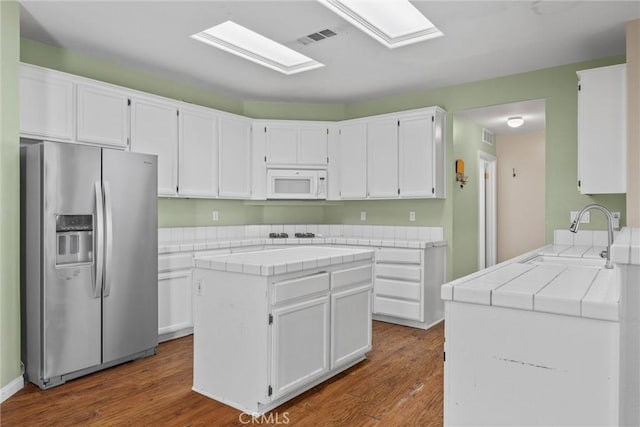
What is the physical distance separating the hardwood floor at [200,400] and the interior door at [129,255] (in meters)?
0.22

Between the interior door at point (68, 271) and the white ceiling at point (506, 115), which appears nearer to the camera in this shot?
the interior door at point (68, 271)

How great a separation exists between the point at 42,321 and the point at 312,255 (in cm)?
183

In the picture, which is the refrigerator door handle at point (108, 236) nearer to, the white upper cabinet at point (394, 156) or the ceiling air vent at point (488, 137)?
the white upper cabinet at point (394, 156)

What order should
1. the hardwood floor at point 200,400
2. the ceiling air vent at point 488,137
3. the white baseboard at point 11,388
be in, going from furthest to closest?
the ceiling air vent at point 488,137 → the white baseboard at point 11,388 → the hardwood floor at point 200,400

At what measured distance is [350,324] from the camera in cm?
300

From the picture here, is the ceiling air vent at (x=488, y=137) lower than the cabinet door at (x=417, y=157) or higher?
higher

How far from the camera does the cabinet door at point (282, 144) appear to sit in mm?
5031

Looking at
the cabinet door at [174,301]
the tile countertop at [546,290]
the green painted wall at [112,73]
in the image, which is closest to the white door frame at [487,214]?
the green painted wall at [112,73]

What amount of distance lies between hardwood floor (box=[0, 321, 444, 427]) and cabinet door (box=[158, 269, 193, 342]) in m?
0.43

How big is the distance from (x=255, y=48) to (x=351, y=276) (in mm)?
2218

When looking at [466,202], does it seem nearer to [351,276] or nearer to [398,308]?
[398,308]

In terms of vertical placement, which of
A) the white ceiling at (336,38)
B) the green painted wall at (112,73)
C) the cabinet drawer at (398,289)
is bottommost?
the cabinet drawer at (398,289)

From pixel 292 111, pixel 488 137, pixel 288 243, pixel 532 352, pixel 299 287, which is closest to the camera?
pixel 532 352

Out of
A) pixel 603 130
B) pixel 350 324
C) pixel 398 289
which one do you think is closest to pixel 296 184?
pixel 398 289
